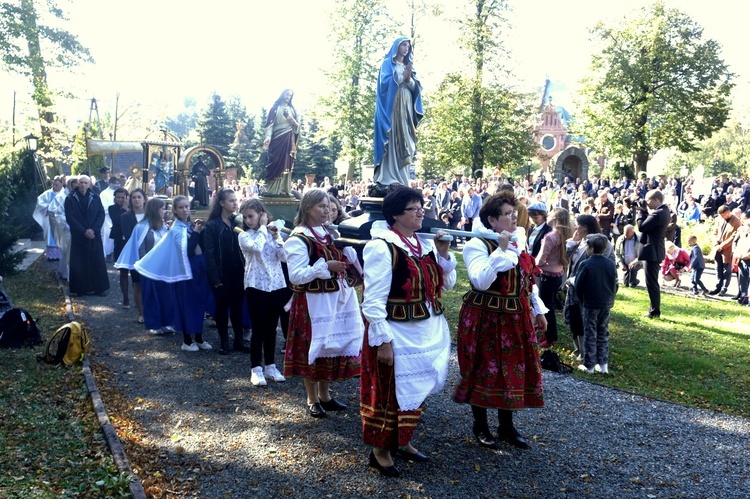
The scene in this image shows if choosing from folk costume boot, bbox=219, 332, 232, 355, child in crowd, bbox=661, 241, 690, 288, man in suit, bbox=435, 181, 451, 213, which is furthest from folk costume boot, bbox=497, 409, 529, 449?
man in suit, bbox=435, 181, 451, 213

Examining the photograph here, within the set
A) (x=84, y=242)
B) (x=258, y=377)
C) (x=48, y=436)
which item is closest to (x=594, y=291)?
(x=258, y=377)

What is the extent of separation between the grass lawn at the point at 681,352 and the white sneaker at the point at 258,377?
3.40 meters

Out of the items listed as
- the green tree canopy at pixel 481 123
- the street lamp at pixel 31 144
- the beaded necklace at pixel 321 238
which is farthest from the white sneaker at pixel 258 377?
the green tree canopy at pixel 481 123

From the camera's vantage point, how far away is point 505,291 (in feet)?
15.1

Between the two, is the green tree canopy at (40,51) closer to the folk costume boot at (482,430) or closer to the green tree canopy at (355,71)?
the green tree canopy at (355,71)

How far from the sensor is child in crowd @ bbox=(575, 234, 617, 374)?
6.79 meters

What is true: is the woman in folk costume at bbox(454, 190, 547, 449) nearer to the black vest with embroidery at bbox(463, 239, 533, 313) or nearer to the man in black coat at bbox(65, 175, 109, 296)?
the black vest with embroidery at bbox(463, 239, 533, 313)

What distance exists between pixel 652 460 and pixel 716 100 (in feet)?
135

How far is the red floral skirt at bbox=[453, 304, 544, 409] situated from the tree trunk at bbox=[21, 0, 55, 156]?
20.6 meters

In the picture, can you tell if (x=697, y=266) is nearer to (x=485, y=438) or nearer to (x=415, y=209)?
(x=485, y=438)

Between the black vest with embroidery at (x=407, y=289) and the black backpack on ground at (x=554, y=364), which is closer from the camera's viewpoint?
the black vest with embroidery at (x=407, y=289)

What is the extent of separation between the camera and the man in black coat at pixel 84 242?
35.7ft

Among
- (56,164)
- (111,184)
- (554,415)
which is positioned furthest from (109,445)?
(56,164)

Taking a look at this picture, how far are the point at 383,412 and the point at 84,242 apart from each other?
8422mm
